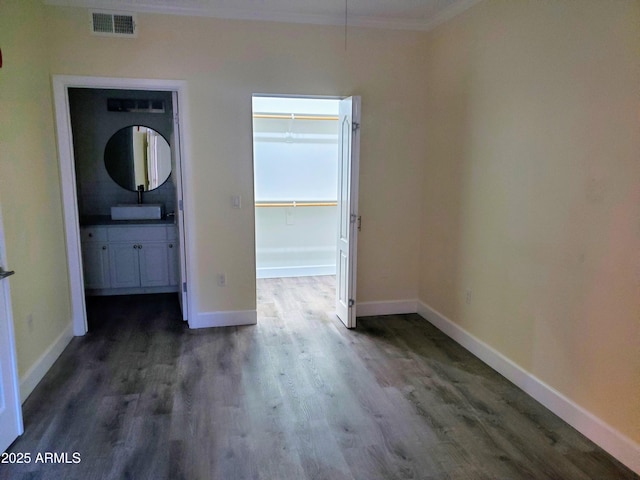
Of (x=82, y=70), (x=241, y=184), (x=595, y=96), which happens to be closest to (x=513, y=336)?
(x=595, y=96)

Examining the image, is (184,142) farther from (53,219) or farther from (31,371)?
(31,371)

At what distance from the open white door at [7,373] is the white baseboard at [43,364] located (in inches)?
17.3

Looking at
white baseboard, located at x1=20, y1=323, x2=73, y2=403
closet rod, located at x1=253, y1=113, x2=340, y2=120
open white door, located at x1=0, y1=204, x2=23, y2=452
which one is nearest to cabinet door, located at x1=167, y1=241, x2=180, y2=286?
white baseboard, located at x1=20, y1=323, x2=73, y2=403

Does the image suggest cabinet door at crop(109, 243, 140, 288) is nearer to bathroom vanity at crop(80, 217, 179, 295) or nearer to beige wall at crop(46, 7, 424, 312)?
bathroom vanity at crop(80, 217, 179, 295)

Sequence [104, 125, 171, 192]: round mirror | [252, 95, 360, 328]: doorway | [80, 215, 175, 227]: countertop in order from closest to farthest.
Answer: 1. [80, 215, 175, 227]: countertop
2. [104, 125, 171, 192]: round mirror
3. [252, 95, 360, 328]: doorway

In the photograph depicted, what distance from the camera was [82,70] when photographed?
353 centimetres

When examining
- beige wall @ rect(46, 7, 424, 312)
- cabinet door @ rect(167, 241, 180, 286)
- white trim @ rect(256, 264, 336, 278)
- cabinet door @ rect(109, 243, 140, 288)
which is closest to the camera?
beige wall @ rect(46, 7, 424, 312)

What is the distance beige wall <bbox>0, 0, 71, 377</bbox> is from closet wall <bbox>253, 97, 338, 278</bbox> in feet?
8.90

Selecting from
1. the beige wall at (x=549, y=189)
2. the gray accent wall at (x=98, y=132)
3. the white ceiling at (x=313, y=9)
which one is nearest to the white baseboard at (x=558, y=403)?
the beige wall at (x=549, y=189)

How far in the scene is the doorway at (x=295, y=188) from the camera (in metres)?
5.82

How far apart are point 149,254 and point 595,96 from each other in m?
4.42

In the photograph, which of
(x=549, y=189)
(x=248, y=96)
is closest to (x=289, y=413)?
(x=549, y=189)

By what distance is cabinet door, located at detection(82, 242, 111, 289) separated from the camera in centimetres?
482

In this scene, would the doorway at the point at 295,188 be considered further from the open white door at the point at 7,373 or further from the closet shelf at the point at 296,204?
the open white door at the point at 7,373
